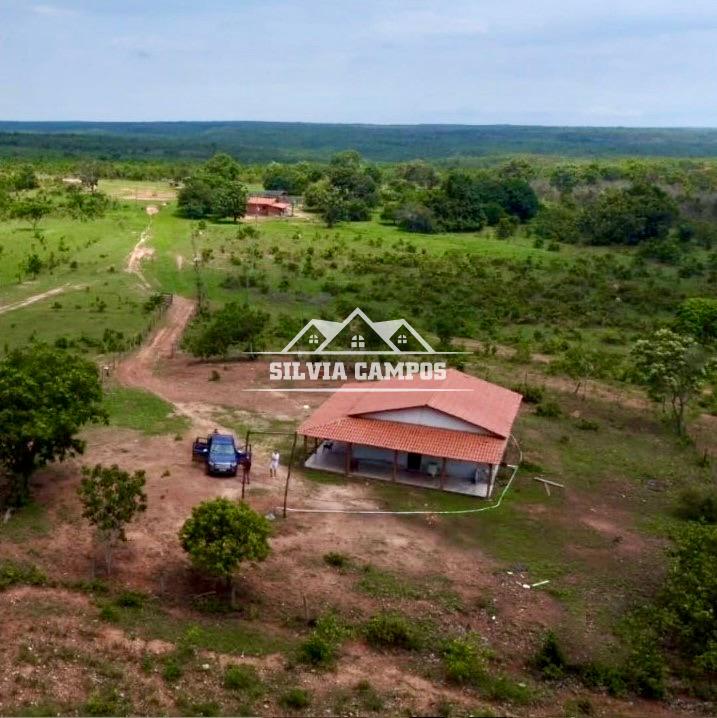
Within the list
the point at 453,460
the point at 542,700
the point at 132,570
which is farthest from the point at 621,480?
the point at 132,570

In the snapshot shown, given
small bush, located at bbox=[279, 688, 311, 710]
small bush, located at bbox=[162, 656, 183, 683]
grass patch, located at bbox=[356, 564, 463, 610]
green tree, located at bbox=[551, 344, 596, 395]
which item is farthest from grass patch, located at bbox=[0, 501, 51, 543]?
green tree, located at bbox=[551, 344, 596, 395]

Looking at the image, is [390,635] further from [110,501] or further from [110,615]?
[110,501]

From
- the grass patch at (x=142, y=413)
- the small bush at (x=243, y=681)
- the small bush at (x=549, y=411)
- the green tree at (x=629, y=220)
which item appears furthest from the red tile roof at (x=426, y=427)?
the green tree at (x=629, y=220)

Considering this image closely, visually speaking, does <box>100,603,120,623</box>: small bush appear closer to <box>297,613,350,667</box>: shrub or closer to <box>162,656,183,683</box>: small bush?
<box>162,656,183,683</box>: small bush

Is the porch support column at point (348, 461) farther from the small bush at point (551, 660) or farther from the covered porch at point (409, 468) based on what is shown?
the small bush at point (551, 660)

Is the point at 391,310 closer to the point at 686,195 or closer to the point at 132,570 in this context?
the point at 132,570

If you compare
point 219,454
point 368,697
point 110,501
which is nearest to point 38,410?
point 110,501

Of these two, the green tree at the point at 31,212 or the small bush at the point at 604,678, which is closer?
the small bush at the point at 604,678
